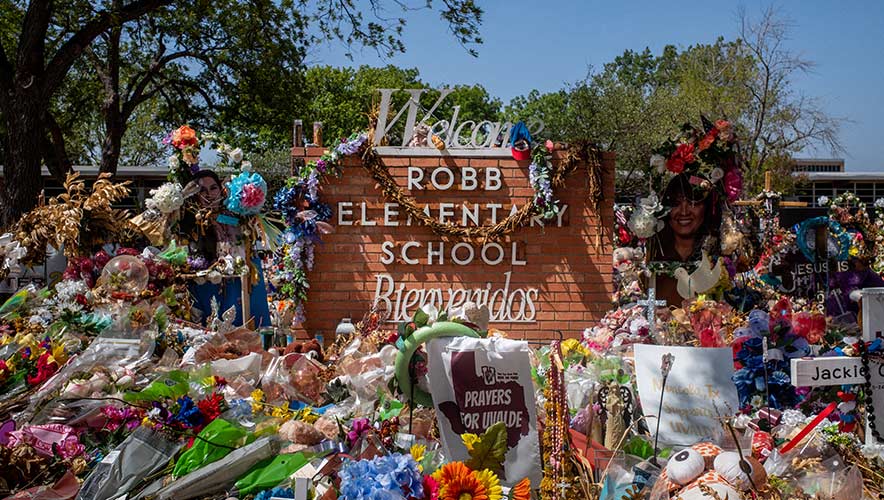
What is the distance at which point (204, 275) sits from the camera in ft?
25.7

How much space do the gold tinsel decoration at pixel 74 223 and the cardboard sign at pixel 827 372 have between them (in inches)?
217

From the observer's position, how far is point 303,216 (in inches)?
345

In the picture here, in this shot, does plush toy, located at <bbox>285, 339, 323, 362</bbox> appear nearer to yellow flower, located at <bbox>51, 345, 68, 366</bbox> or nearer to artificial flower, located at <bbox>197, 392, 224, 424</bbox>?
yellow flower, located at <bbox>51, 345, 68, 366</bbox>

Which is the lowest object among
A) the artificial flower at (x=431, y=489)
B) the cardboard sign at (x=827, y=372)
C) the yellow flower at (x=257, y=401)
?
the artificial flower at (x=431, y=489)

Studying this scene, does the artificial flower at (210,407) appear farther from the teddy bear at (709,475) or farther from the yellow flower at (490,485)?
the teddy bear at (709,475)

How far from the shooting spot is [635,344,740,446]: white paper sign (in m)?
4.08

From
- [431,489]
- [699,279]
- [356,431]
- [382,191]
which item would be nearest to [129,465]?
[356,431]

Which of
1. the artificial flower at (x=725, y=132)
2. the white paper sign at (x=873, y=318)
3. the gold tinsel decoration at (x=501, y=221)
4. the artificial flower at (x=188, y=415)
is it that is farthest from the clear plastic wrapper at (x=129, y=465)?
the artificial flower at (x=725, y=132)

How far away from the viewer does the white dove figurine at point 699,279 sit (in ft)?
28.3

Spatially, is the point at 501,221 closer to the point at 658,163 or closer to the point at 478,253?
the point at 478,253

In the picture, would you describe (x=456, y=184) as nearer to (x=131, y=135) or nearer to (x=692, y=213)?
(x=692, y=213)

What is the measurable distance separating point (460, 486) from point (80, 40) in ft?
36.1

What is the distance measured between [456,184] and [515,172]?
0.64 meters

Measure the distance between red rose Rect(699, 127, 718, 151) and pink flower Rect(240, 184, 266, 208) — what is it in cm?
449
